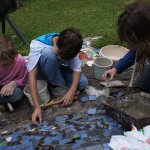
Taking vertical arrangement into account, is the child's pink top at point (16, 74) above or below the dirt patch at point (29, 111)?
above

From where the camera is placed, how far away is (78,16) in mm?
6574

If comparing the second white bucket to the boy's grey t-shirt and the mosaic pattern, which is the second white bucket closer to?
the boy's grey t-shirt

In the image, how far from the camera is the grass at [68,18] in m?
5.25

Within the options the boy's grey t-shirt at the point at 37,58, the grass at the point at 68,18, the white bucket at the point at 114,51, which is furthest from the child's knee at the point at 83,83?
the grass at the point at 68,18

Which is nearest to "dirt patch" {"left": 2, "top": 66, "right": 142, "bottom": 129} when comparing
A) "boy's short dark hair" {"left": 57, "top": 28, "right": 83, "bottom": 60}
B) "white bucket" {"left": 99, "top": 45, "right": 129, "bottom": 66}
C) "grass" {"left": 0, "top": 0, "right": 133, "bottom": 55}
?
"boy's short dark hair" {"left": 57, "top": 28, "right": 83, "bottom": 60}

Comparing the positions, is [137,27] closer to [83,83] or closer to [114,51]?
[83,83]

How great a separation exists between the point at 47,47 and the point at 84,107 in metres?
0.65

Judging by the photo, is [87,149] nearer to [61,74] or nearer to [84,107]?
[84,107]

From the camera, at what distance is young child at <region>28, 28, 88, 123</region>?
302cm

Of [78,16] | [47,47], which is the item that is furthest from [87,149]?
[78,16]

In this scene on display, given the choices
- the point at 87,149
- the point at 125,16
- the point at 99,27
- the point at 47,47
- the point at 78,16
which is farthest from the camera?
the point at 78,16

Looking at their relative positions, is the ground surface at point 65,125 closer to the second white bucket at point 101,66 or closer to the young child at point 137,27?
the second white bucket at point 101,66

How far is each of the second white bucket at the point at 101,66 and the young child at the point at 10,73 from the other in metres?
0.73

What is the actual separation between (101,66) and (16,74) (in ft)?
2.80
